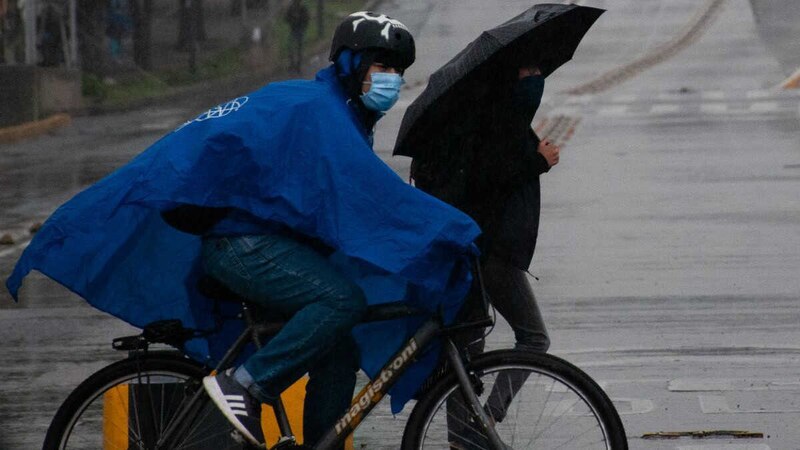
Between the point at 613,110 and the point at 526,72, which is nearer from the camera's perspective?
the point at 526,72

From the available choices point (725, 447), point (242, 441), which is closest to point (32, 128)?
point (725, 447)

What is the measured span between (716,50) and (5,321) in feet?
117

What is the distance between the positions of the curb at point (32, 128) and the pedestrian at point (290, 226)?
Answer: 22.9 metres

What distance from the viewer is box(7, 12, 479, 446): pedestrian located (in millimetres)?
5648

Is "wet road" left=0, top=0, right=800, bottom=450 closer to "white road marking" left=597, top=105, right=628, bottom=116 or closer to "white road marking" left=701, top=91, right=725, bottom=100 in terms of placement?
"white road marking" left=597, top=105, right=628, bottom=116

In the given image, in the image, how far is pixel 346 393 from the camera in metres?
6.04

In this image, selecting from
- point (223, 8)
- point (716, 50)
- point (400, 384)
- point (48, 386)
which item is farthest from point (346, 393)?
point (223, 8)

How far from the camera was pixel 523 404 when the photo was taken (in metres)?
6.02

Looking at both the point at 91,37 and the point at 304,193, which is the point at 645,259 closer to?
the point at 304,193

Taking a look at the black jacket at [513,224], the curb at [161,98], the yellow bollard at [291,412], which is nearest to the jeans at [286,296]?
the black jacket at [513,224]

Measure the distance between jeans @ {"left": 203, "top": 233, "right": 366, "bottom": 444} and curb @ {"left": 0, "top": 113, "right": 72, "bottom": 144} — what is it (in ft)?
76.2

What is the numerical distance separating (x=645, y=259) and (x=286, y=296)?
814 cm

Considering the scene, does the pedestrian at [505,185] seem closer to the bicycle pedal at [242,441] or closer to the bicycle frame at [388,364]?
the bicycle frame at [388,364]

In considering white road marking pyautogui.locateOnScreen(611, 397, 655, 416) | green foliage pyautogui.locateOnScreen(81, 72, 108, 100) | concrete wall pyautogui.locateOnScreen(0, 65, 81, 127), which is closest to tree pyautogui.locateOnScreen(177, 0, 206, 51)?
green foliage pyautogui.locateOnScreen(81, 72, 108, 100)
